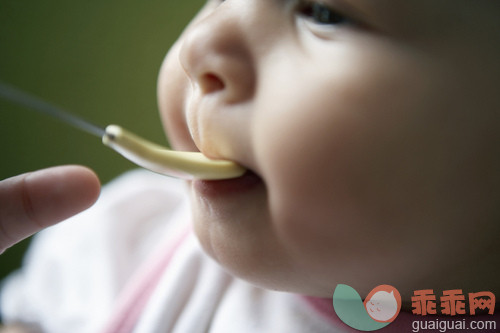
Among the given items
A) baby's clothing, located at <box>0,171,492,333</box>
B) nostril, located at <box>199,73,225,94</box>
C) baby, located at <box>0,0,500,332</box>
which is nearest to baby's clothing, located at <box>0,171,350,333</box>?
baby's clothing, located at <box>0,171,492,333</box>

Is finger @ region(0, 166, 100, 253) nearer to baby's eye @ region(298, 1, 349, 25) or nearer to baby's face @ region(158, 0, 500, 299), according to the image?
baby's face @ region(158, 0, 500, 299)

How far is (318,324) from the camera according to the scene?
21.8 inches

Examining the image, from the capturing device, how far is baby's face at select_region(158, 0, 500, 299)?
365 millimetres

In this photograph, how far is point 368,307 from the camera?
Answer: 50cm

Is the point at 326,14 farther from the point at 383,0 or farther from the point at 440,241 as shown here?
the point at 440,241

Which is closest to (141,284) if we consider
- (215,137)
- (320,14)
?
(215,137)

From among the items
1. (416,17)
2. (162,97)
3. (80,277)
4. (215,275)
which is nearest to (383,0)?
(416,17)

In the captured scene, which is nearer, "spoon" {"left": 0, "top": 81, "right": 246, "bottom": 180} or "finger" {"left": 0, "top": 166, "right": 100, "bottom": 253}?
"spoon" {"left": 0, "top": 81, "right": 246, "bottom": 180}

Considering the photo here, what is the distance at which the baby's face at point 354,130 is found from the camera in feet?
1.20

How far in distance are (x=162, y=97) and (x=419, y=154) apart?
268mm

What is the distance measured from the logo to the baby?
2cm

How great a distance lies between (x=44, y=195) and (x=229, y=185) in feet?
0.63

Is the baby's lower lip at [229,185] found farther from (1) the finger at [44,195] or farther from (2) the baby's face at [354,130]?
(1) the finger at [44,195]

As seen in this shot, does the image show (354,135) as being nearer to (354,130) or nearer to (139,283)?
(354,130)
